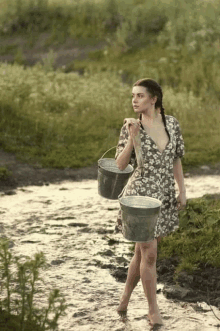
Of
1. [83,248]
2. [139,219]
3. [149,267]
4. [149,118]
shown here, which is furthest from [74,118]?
[139,219]

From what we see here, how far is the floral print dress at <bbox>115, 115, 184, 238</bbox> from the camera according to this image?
165 inches

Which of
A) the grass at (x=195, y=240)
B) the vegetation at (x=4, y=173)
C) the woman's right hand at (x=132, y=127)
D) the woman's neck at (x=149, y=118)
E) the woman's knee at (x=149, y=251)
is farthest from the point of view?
the vegetation at (x=4, y=173)

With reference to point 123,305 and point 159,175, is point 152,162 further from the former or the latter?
point 123,305

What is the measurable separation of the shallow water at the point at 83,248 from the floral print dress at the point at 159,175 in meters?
0.79

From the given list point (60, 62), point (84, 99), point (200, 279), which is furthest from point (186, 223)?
point (60, 62)

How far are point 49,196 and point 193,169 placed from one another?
9.16 ft

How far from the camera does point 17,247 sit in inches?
243

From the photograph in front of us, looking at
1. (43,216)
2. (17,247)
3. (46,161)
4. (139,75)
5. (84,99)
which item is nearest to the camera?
(17,247)

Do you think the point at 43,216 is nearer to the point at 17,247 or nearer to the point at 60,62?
the point at 17,247

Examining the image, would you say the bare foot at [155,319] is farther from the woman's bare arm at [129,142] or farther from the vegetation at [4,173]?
the vegetation at [4,173]

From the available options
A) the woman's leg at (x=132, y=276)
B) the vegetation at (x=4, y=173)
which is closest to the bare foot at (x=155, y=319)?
the woman's leg at (x=132, y=276)

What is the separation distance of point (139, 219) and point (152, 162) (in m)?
0.56

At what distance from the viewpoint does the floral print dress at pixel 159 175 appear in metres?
4.20

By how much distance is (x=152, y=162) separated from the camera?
13.8 feet
